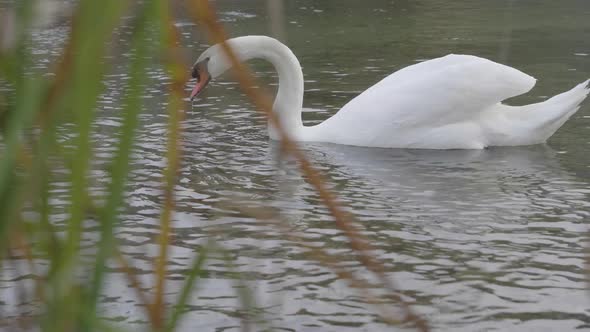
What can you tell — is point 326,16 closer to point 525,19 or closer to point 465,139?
point 525,19

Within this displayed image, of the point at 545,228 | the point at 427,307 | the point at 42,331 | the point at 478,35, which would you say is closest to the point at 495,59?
the point at 478,35

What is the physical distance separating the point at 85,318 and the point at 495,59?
396 inches

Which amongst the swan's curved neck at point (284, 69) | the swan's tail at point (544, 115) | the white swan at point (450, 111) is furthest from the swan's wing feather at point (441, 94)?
the swan's curved neck at point (284, 69)

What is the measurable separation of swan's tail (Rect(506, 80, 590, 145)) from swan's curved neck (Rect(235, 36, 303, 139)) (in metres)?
1.45

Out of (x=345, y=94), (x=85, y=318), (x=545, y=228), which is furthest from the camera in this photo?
(x=345, y=94)

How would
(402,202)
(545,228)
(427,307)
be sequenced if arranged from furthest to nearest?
1. (402,202)
2. (545,228)
3. (427,307)

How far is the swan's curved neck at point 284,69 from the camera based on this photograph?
7715 mm

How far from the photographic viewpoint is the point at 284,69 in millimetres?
7898

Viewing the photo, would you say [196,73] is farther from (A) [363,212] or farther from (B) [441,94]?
(A) [363,212]

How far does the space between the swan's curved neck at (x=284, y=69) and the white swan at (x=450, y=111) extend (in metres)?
0.18

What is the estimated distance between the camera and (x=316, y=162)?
7.03m

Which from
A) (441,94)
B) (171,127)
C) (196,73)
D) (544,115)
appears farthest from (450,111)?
(171,127)

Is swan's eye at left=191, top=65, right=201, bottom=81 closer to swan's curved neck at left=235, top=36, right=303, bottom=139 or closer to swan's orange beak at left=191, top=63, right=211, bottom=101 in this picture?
swan's orange beak at left=191, top=63, right=211, bottom=101

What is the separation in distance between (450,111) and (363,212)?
1836mm
